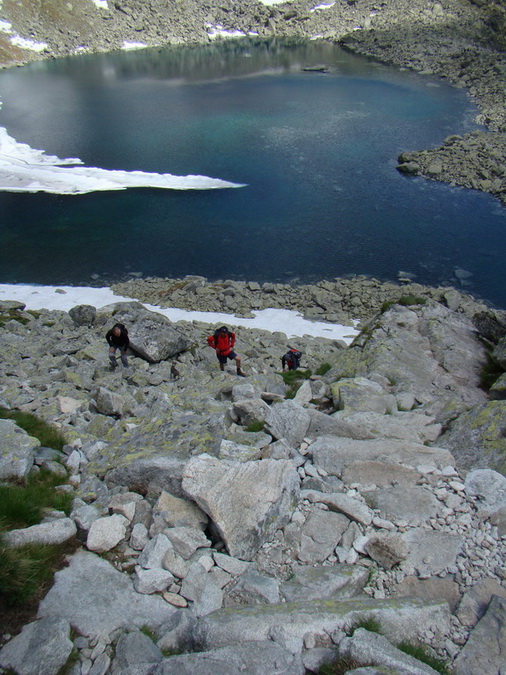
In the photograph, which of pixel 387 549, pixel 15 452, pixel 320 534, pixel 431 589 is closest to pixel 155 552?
pixel 320 534

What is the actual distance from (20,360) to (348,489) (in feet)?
38.7

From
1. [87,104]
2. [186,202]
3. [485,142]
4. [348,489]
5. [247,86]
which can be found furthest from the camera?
[247,86]

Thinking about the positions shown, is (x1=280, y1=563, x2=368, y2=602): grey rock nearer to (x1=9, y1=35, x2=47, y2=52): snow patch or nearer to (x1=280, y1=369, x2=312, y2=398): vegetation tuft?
(x1=280, y1=369, x2=312, y2=398): vegetation tuft

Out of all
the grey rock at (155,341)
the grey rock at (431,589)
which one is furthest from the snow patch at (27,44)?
the grey rock at (431,589)

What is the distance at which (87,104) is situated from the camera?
206 ft

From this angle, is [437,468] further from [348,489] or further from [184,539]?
[184,539]

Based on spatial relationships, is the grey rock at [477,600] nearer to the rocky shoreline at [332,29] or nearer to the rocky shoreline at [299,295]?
the rocky shoreline at [299,295]

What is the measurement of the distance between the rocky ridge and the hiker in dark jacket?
151 inches

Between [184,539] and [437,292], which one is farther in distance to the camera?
[437,292]

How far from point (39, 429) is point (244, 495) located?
4582 millimetres

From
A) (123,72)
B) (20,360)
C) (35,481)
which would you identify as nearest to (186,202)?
(20,360)

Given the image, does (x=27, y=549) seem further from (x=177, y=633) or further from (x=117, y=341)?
(x=117, y=341)

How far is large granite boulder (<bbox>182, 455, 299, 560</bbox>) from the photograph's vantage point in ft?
19.4

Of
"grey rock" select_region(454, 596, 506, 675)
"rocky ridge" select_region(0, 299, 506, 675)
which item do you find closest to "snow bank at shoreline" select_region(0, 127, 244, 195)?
"rocky ridge" select_region(0, 299, 506, 675)
